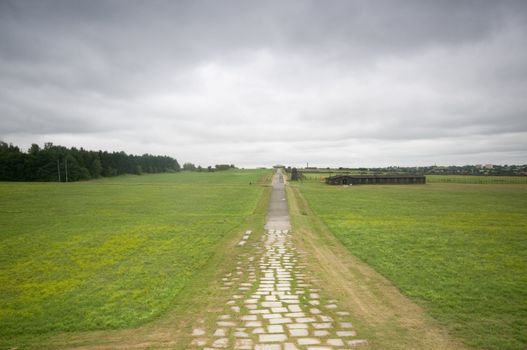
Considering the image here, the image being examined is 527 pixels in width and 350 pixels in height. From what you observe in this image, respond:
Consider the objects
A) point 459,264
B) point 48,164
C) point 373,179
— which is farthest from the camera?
point 48,164

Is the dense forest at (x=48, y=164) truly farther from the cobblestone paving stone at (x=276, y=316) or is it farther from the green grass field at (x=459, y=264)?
the cobblestone paving stone at (x=276, y=316)

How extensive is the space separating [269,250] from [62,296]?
8155 mm

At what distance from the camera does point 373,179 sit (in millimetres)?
72438

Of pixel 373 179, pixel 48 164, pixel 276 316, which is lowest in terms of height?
pixel 276 316

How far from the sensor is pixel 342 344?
583 centimetres

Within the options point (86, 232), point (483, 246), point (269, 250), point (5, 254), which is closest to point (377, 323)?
point (269, 250)

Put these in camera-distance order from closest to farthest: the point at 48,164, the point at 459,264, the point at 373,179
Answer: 1. the point at 459,264
2. the point at 373,179
3. the point at 48,164

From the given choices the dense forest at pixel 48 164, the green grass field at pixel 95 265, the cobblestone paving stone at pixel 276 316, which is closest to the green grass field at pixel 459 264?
the cobblestone paving stone at pixel 276 316

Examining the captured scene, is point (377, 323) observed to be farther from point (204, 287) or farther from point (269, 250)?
point (269, 250)

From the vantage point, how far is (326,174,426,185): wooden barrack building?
70.1 metres

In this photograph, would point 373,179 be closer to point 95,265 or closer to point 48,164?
point 95,265

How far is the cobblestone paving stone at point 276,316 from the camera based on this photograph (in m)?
5.91

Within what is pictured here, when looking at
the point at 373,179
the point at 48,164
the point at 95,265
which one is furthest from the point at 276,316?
the point at 48,164

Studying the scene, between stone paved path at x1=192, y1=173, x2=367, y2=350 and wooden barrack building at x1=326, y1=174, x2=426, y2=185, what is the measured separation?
61.3m
